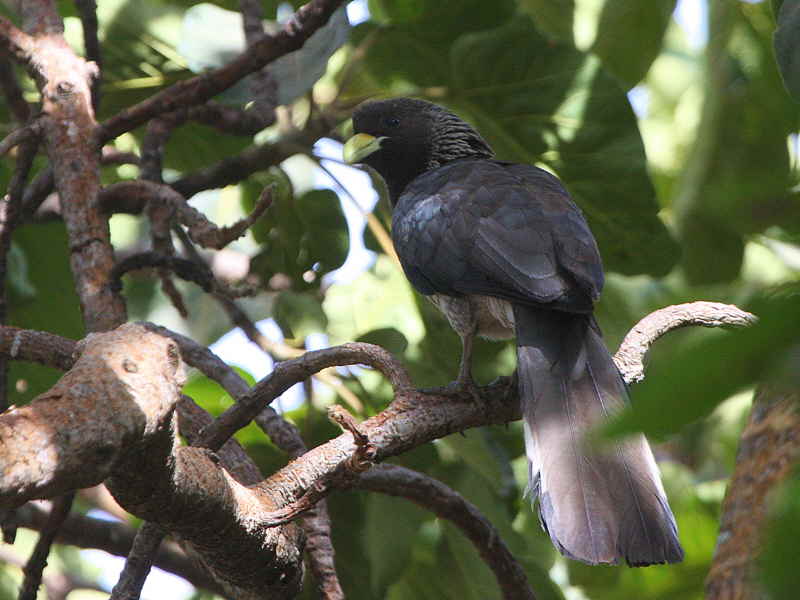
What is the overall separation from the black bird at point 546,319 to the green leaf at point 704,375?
1303mm

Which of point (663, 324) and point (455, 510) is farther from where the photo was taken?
point (455, 510)

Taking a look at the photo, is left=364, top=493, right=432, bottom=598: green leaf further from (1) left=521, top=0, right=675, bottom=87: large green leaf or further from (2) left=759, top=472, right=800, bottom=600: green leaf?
(2) left=759, top=472, right=800, bottom=600: green leaf

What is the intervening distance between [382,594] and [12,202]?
173 centimetres

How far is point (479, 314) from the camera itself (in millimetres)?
3223

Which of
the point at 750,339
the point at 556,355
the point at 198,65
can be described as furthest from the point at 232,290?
the point at 750,339

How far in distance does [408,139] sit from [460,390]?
1954 millimetres

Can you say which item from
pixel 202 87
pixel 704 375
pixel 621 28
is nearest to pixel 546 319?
pixel 202 87

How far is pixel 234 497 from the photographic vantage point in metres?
1.92

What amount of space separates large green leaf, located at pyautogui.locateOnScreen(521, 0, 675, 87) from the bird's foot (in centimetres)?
192

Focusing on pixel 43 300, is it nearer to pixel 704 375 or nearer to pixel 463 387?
pixel 463 387

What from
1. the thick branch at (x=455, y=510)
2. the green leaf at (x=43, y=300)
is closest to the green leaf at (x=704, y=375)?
the thick branch at (x=455, y=510)

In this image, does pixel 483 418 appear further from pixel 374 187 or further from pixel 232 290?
pixel 374 187

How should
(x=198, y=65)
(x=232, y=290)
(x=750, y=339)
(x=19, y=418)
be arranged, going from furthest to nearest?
(x=198, y=65) < (x=232, y=290) < (x=19, y=418) < (x=750, y=339)

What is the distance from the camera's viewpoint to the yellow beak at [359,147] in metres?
4.11
